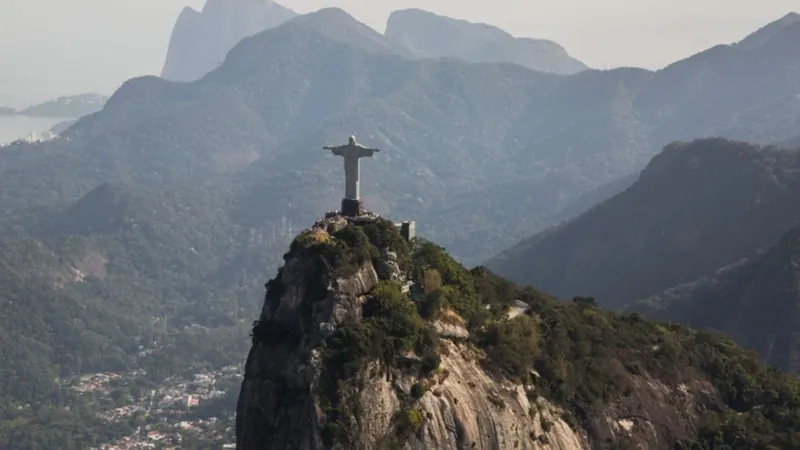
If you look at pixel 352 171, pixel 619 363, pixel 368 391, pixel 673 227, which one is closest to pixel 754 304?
pixel 673 227

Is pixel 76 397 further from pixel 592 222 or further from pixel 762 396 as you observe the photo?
pixel 762 396

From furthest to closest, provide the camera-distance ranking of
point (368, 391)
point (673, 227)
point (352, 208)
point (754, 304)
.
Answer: point (673, 227) < point (754, 304) < point (352, 208) < point (368, 391)

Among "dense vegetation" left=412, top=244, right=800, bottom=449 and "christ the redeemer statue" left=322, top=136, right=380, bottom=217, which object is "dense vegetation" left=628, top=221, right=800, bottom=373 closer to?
"dense vegetation" left=412, top=244, right=800, bottom=449

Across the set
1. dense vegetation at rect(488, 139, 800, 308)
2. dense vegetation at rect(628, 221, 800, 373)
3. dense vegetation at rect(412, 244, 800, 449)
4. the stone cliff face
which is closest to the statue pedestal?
the stone cliff face

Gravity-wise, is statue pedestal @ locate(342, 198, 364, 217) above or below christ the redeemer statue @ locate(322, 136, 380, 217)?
below

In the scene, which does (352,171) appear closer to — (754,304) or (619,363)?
(619,363)
